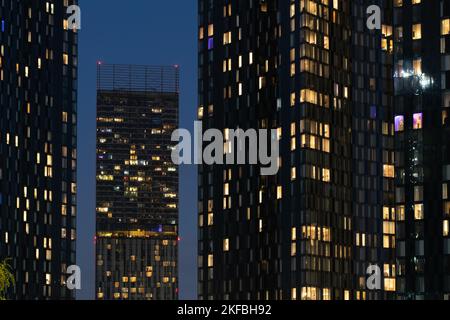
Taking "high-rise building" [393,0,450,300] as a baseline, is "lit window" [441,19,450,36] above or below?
above

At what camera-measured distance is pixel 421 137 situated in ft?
488

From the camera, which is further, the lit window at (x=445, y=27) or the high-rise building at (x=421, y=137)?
the lit window at (x=445, y=27)

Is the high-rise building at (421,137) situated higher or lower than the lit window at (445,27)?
lower

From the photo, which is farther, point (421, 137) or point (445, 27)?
point (445, 27)

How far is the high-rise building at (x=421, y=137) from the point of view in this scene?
14375 centimetres

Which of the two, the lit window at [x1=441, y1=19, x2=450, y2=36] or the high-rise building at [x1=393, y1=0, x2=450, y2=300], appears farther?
the lit window at [x1=441, y1=19, x2=450, y2=36]

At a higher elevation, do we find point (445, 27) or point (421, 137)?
point (445, 27)

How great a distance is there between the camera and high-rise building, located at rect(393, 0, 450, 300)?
144 metres
